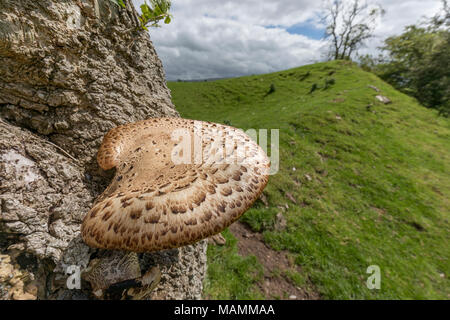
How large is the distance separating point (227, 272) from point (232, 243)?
745mm

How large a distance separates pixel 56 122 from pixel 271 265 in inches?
184

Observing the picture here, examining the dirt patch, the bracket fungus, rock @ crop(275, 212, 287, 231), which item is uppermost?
the bracket fungus

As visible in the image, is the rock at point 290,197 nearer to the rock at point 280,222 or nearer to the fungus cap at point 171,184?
the rock at point 280,222

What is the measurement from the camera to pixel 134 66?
7.47ft

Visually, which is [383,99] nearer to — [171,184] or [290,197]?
[290,197]

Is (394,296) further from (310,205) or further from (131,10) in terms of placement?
(131,10)

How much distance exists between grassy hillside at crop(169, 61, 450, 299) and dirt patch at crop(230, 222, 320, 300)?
0.53ft

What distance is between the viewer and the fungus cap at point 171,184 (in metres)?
1.10

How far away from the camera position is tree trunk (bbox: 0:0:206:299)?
1340 mm

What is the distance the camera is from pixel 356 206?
264 inches

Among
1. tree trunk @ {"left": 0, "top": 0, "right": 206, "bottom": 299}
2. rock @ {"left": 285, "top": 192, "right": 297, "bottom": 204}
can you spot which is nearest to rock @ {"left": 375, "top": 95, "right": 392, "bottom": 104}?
rock @ {"left": 285, "top": 192, "right": 297, "bottom": 204}

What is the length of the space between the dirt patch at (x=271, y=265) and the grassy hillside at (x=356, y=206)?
0.53 feet

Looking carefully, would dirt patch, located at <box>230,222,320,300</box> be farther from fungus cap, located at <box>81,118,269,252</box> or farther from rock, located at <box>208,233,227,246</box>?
fungus cap, located at <box>81,118,269,252</box>

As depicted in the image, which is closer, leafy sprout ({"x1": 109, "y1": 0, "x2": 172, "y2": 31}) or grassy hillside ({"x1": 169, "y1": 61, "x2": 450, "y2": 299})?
leafy sprout ({"x1": 109, "y1": 0, "x2": 172, "y2": 31})
